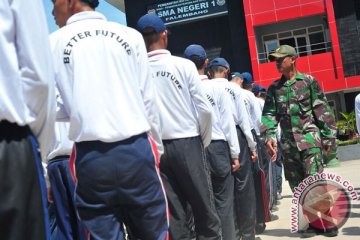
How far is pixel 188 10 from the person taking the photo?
31.2m

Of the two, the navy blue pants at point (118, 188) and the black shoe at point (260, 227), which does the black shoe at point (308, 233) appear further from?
the navy blue pants at point (118, 188)

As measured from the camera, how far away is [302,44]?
27.8m

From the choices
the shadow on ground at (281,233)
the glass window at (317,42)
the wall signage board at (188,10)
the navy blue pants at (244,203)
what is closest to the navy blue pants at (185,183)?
the navy blue pants at (244,203)

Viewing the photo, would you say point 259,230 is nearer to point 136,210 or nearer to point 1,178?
point 136,210

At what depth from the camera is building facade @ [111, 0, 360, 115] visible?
84.9ft

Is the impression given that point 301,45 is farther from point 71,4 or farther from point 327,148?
point 71,4

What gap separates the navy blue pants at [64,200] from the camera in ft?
11.2

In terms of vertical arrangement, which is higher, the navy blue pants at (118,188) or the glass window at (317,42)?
the glass window at (317,42)

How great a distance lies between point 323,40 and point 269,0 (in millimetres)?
3624

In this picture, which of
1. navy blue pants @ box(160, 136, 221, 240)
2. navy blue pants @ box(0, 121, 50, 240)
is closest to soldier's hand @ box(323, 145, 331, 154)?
navy blue pants @ box(160, 136, 221, 240)

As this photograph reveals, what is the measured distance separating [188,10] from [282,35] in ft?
20.5

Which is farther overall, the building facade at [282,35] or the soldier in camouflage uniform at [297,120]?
the building facade at [282,35]

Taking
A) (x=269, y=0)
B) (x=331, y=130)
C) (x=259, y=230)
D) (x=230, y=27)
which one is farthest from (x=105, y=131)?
(x=230, y=27)

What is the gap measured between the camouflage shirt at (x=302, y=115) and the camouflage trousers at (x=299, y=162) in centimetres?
7
